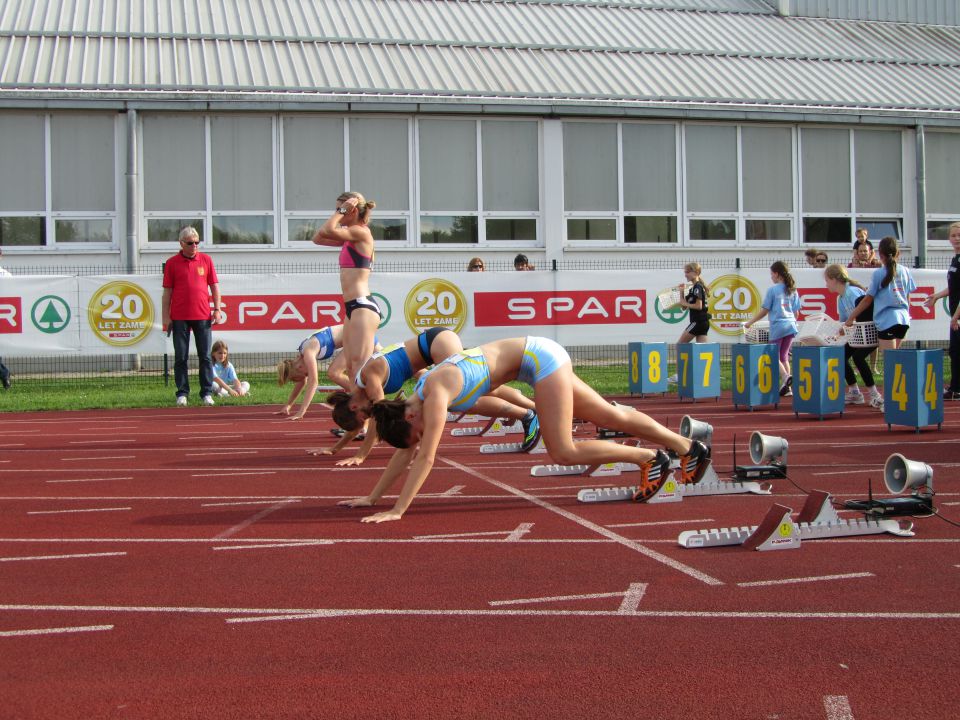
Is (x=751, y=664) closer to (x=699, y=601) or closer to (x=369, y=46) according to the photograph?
(x=699, y=601)

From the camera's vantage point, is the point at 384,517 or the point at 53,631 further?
the point at 384,517

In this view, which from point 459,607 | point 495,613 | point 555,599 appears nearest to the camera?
point 495,613

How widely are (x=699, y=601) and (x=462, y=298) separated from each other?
44.1 ft

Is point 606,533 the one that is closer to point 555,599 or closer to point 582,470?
point 555,599

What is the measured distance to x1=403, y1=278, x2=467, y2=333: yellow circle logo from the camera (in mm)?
18328

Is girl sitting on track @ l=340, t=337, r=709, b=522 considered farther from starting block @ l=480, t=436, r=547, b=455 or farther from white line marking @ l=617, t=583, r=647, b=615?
starting block @ l=480, t=436, r=547, b=455

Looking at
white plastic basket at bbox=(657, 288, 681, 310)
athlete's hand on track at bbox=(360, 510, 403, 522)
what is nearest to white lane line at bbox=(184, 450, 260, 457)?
athlete's hand on track at bbox=(360, 510, 403, 522)

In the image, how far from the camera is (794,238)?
25516 millimetres

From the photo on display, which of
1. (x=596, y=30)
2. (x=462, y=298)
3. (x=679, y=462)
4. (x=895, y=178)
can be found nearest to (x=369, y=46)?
(x=596, y=30)

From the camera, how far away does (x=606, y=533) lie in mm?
6977

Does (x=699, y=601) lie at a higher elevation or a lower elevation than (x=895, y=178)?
lower

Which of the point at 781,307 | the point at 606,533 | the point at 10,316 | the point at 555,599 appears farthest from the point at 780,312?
the point at 10,316

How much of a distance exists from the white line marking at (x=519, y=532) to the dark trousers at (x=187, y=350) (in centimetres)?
937

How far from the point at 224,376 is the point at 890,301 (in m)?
9.78
